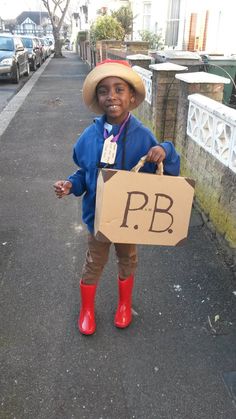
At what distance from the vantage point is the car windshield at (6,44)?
49.4 ft

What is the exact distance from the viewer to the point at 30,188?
196 inches

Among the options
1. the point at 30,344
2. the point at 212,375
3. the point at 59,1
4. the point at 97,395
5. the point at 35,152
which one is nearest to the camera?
the point at 97,395

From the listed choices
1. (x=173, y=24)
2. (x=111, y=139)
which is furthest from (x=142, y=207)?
(x=173, y=24)

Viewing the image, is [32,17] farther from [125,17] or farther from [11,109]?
[11,109]

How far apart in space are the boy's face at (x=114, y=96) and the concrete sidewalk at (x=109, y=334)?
4.73 feet

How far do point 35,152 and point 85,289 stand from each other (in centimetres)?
422

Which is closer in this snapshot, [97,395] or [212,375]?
[97,395]

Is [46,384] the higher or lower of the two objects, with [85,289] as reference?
lower

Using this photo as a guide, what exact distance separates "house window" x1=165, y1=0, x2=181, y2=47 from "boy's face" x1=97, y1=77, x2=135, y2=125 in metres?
14.1

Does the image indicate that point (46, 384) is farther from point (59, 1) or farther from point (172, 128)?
point (59, 1)

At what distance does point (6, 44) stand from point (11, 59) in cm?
171

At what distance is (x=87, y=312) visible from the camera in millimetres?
2646

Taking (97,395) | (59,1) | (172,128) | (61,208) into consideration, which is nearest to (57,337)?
(97,395)

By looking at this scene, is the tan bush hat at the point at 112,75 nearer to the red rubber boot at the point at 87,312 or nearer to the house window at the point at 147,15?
the red rubber boot at the point at 87,312
